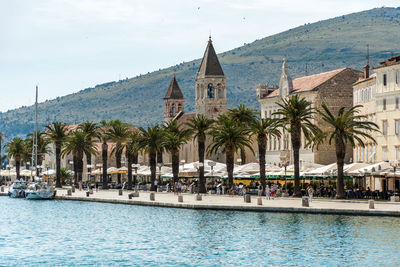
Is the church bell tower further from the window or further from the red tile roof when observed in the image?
the window

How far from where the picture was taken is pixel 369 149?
92.1 meters

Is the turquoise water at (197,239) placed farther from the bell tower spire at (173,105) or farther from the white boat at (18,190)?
the bell tower spire at (173,105)

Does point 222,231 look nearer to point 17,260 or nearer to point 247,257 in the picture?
point 247,257

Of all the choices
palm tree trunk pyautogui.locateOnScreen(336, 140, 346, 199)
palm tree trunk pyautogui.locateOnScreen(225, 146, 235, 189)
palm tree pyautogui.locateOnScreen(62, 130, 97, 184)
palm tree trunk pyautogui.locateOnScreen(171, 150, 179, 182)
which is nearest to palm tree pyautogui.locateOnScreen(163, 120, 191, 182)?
palm tree trunk pyautogui.locateOnScreen(171, 150, 179, 182)

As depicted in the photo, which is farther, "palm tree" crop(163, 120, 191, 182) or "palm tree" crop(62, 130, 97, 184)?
"palm tree" crop(62, 130, 97, 184)

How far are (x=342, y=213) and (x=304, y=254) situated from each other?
58.3 feet

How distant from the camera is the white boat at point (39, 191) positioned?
94.2m

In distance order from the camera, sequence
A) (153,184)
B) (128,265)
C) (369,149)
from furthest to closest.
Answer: (153,184)
(369,149)
(128,265)

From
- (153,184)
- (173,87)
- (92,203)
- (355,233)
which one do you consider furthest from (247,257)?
(173,87)

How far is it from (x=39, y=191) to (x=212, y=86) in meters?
57.1

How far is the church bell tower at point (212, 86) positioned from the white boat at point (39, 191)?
5295 cm

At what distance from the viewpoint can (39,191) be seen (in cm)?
9512

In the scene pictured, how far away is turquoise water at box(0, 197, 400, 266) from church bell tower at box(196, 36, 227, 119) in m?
77.1

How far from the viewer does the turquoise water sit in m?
41.7
